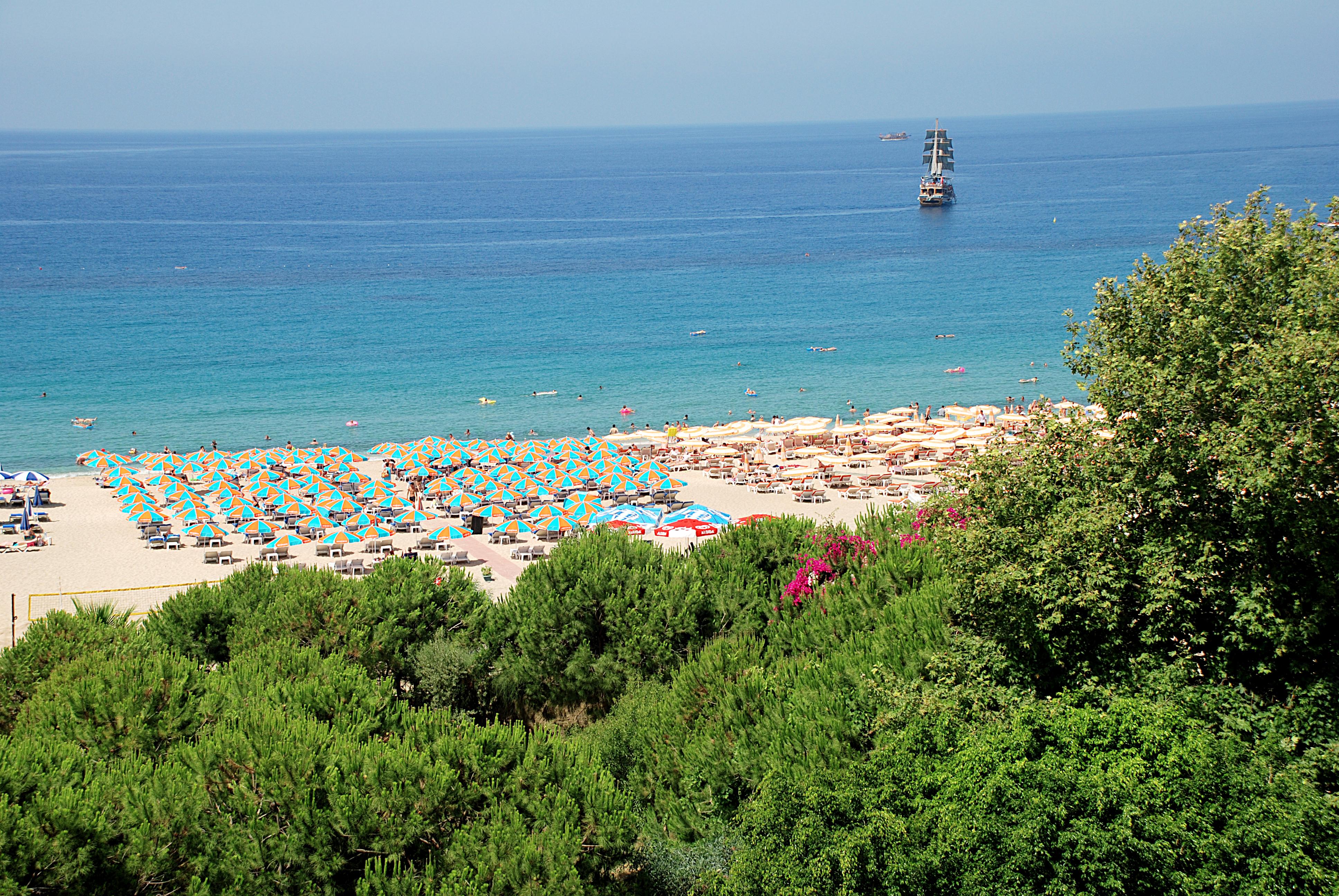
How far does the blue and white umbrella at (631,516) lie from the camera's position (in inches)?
1171

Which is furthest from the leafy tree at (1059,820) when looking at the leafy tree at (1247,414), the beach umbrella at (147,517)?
the beach umbrella at (147,517)

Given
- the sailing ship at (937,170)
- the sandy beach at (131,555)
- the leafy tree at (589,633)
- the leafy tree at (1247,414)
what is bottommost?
the sandy beach at (131,555)

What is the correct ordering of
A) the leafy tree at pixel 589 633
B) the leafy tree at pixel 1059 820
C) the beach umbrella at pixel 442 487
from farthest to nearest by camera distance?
the beach umbrella at pixel 442 487 → the leafy tree at pixel 589 633 → the leafy tree at pixel 1059 820

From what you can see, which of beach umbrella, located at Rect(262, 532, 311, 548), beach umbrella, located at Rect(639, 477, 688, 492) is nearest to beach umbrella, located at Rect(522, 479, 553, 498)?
beach umbrella, located at Rect(639, 477, 688, 492)

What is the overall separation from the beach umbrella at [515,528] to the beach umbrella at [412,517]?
2968 millimetres

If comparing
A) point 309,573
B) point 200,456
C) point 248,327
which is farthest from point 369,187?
point 309,573

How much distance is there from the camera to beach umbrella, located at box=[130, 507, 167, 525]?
30266mm

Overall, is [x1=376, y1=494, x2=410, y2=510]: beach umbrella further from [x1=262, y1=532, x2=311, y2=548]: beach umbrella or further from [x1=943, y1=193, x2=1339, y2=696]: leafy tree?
[x1=943, y1=193, x2=1339, y2=696]: leafy tree

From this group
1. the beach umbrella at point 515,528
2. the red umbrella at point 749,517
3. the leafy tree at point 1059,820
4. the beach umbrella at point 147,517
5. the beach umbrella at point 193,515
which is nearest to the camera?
the leafy tree at point 1059,820

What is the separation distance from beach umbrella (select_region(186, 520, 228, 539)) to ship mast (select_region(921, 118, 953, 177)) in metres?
109

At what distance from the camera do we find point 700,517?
97.9 feet

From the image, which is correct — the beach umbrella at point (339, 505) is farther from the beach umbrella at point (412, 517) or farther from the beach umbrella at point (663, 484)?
the beach umbrella at point (663, 484)

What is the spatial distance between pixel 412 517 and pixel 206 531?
548 centimetres

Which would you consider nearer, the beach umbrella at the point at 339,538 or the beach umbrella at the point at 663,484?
the beach umbrella at the point at 339,538
